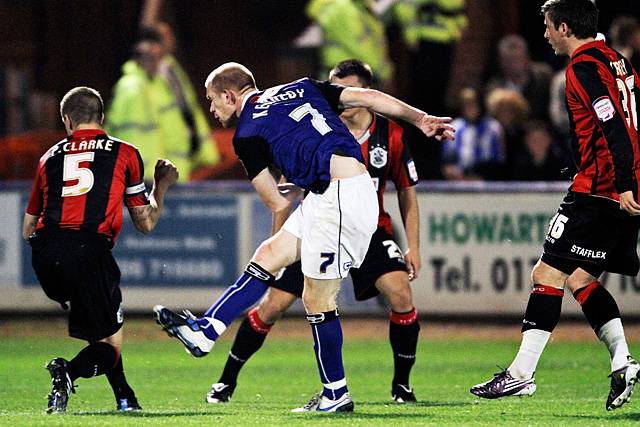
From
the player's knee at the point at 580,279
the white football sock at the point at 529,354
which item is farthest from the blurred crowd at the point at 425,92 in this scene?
the white football sock at the point at 529,354

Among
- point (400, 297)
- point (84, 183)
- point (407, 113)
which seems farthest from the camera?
point (400, 297)

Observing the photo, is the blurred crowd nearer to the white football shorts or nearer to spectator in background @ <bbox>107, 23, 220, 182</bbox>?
spectator in background @ <bbox>107, 23, 220, 182</bbox>

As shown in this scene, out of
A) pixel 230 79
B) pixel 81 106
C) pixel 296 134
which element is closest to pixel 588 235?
pixel 296 134

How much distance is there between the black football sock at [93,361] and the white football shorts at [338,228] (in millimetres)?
1288

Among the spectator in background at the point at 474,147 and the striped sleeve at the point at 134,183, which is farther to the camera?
the spectator in background at the point at 474,147

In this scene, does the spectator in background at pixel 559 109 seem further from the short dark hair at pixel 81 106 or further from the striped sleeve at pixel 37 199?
the striped sleeve at pixel 37 199

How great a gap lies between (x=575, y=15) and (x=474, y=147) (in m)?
8.13

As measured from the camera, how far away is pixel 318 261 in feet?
25.2

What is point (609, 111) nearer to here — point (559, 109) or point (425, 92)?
point (559, 109)

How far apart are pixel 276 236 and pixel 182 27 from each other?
1065cm

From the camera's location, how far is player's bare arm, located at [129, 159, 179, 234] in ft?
27.7

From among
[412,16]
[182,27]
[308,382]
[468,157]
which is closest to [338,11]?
[412,16]

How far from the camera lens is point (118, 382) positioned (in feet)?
27.6

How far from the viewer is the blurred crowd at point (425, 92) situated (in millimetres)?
15805
